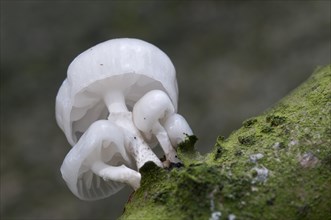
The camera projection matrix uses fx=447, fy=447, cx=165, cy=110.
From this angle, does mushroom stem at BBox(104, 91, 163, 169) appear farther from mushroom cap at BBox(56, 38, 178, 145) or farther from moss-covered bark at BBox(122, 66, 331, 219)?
moss-covered bark at BBox(122, 66, 331, 219)

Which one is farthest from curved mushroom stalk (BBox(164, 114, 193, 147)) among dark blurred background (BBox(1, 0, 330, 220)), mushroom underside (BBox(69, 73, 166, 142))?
dark blurred background (BBox(1, 0, 330, 220))

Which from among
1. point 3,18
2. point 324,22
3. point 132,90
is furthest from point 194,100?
point 132,90

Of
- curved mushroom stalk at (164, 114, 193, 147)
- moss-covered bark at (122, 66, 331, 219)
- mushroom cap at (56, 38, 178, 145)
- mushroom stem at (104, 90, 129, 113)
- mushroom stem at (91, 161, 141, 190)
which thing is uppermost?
mushroom cap at (56, 38, 178, 145)

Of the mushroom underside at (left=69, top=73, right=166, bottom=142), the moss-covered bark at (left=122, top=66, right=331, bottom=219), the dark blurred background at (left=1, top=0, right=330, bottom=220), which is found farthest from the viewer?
the dark blurred background at (left=1, top=0, right=330, bottom=220)

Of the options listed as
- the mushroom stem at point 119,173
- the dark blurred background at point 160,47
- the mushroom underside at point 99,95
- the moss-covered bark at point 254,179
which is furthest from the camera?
the dark blurred background at point 160,47

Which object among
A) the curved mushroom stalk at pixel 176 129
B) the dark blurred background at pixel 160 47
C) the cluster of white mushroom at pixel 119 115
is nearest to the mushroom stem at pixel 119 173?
the cluster of white mushroom at pixel 119 115

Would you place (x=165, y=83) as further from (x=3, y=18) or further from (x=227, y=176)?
(x=3, y=18)

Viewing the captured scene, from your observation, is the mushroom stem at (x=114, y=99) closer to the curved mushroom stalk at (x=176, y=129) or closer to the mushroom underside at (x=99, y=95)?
the mushroom underside at (x=99, y=95)
